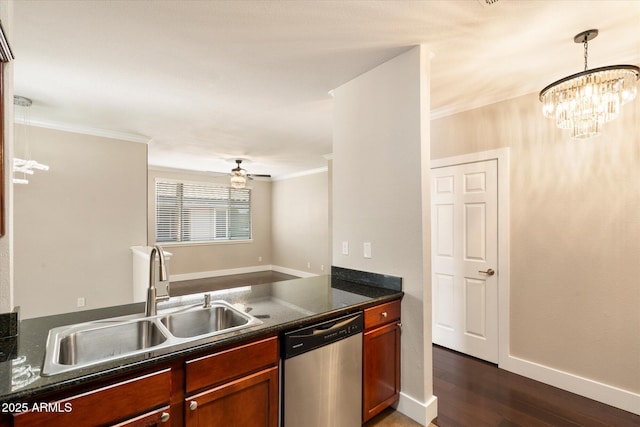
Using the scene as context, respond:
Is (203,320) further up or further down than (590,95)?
further down

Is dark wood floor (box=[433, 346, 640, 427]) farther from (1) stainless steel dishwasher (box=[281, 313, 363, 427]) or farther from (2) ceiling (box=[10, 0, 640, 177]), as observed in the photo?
(2) ceiling (box=[10, 0, 640, 177])

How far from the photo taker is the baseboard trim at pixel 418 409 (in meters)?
2.00

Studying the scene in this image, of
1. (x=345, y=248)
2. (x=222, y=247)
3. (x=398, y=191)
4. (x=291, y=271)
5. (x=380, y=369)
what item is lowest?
(x=291, y=271)

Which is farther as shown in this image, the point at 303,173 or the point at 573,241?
the point at 303,173

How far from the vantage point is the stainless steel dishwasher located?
156 cm

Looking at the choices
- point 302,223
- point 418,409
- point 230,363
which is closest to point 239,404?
point 230,363

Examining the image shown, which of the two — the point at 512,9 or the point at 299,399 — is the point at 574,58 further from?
the point at 299,399

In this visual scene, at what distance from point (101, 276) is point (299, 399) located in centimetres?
358

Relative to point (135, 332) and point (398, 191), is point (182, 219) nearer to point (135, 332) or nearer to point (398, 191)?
point (135, 332)

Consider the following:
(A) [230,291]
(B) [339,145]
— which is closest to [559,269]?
(B) [339,145]

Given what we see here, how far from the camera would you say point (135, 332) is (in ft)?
5.13

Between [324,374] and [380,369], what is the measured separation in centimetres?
52

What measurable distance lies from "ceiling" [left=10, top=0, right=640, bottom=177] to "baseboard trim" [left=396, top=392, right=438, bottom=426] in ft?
8.07

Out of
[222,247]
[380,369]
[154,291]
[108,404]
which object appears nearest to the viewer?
[108,404]
